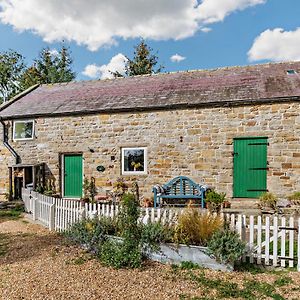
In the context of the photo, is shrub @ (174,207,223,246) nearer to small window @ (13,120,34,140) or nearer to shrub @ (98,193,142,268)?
shrub @ (98,193,142,268)

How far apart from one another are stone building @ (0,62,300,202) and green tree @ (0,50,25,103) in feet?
66.1

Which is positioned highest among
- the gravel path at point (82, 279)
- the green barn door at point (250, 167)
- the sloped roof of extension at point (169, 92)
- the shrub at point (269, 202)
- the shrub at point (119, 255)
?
the sloped roof of extension at point (169, 92)

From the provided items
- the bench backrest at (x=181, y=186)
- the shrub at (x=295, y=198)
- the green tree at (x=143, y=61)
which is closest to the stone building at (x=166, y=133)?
the bench backrest at (x=181, y=186)

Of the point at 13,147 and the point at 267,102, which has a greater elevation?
the point at 267,102

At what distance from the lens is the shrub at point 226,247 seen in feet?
17.1

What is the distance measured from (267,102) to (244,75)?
2856 mm

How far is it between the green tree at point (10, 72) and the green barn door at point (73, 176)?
76.4ft

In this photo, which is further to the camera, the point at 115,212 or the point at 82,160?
the point at 82,160

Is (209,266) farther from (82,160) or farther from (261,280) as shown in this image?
(82,160)

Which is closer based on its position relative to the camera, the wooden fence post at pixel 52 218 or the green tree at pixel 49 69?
the wooden fence post at pixel 52 218

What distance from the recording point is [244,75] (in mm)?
13422

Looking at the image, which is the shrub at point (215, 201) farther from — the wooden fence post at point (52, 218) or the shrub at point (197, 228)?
the wooden fence post at point (52, 218)

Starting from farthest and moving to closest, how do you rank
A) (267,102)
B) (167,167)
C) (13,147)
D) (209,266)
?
1. (13,147)
2. (167,167)
3. (267,102)
4. (209,266)

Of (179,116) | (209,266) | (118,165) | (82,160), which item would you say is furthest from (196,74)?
(209,266)
